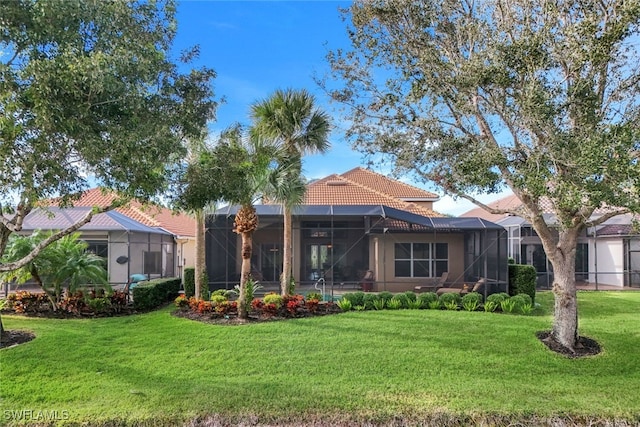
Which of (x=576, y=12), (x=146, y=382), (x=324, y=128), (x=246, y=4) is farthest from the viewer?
(x=324, y=128)

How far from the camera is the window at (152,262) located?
65.8ft

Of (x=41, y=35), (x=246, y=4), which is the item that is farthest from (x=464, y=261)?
(x=41, y=35)

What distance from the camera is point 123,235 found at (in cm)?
1811

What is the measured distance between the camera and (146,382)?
277 inches

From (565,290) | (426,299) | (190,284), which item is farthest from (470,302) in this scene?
(190,284)

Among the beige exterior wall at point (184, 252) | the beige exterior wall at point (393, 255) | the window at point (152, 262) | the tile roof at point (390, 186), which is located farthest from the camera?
the beige exterior wall at point (184, 252)

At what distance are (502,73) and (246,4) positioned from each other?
197 inches

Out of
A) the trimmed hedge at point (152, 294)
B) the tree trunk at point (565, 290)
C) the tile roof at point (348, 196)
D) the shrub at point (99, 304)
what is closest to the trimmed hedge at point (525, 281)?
the tree trunk at point (565, 290)

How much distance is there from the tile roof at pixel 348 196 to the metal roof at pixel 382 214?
3.29 m

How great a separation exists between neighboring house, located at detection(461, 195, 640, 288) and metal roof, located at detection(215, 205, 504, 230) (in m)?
6.30

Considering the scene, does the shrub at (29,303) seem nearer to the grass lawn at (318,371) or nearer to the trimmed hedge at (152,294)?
the grass lawn at (318,371)

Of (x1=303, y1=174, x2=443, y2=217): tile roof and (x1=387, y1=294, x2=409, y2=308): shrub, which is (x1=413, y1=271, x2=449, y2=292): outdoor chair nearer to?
(x1=303, y1=174, x2=443, y2=217): tile roof

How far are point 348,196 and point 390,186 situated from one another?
505 cm

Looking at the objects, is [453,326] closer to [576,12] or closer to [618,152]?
[618,152]
